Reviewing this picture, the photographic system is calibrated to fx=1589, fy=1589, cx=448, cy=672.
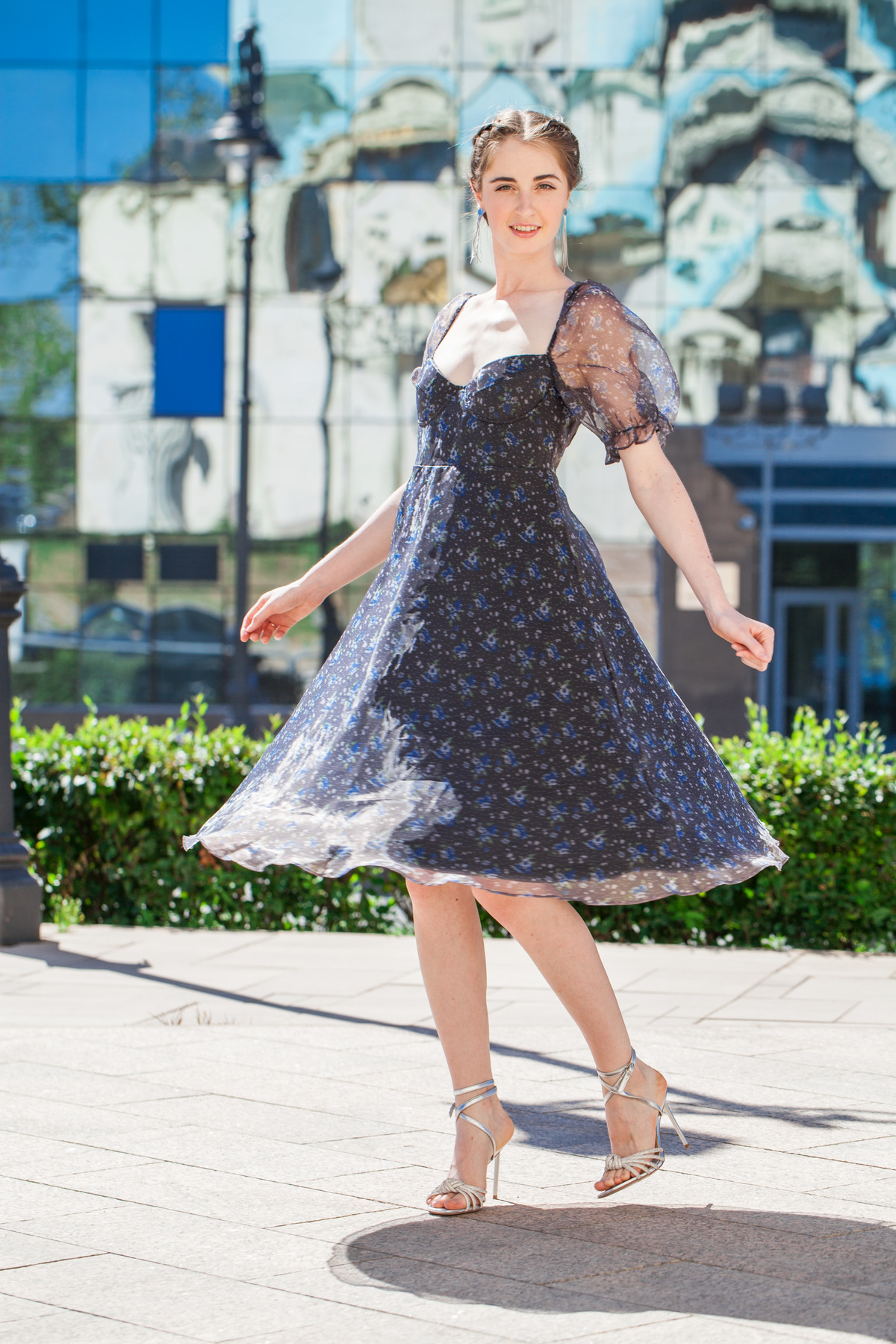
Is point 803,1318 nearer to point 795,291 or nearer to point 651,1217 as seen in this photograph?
point 651,1217

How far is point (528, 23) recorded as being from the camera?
70.5 feet

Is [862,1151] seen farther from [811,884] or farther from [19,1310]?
[811,884]

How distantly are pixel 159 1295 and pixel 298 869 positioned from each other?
429 cm

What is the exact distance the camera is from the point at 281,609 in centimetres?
338

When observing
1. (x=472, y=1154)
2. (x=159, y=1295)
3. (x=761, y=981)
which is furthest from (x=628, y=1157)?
(x=761, y=981)

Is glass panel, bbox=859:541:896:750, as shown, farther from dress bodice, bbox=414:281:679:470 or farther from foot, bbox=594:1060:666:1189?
foot, bbox=594:1060:666:1189

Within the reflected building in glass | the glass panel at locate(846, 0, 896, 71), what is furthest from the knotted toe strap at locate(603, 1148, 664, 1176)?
the glass panel at locate(846, 0, 896, 71)

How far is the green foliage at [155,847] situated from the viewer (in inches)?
266

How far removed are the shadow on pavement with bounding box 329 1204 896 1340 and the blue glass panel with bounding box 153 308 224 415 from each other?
19.5 metres

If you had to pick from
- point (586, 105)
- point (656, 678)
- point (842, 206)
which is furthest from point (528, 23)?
point (656, 678)

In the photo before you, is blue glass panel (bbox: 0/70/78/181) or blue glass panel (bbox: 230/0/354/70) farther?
blue glass panel (bbox: 0/70/78/181)

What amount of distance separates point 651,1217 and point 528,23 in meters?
21.0

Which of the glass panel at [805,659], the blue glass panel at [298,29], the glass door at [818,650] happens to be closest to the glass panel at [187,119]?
the blue glass panel at [298,29]

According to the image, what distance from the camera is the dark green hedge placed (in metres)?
6.29
